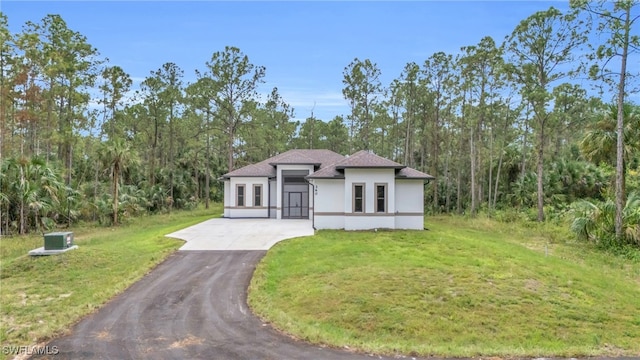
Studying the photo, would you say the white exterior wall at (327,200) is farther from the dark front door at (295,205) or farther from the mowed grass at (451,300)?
the dark front door at (295,205)

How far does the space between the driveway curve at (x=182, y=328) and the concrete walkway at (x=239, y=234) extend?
4.34 meters

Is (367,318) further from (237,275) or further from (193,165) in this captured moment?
(193,165)

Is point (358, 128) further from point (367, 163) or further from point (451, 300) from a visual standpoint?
point (451, 300)

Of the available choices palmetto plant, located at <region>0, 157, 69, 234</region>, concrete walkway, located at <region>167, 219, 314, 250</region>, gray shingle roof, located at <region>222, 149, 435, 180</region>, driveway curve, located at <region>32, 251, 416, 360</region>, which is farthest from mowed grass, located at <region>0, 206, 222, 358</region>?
gray shingle roof, located at <region>222, 149, 435, 180</region>

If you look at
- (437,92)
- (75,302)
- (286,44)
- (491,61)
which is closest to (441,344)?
(75,302)

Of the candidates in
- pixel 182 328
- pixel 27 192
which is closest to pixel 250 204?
pixel 27 192

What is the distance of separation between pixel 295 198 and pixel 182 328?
1941 cm

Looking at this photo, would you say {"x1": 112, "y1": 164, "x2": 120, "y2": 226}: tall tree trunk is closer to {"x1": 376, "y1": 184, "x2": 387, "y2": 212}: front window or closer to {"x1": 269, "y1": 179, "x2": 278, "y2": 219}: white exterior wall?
{"x1": 269, "y1": 179, "x2": 278, "y2": 219}: white exterior wall

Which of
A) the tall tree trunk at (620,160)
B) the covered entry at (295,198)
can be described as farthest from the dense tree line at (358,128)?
the covered entry at (295,198)

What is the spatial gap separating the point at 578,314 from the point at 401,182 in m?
12.3

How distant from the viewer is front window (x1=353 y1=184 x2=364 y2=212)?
1998cm

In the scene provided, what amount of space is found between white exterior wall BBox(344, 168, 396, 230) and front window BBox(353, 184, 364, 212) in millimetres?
158

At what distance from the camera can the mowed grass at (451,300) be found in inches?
294

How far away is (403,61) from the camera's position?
117 feet
